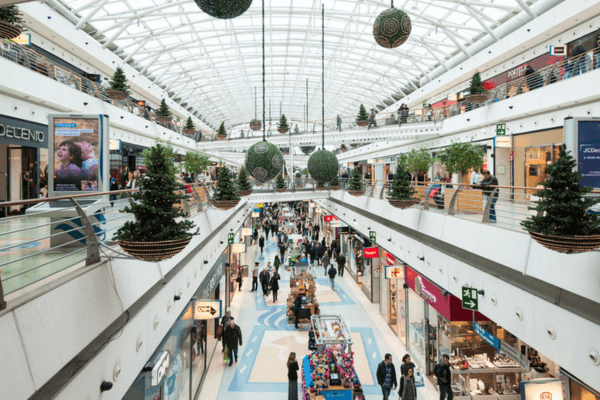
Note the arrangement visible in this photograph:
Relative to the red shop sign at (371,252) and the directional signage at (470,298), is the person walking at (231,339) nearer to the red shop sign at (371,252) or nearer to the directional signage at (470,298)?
the red shop sign at (371,252)

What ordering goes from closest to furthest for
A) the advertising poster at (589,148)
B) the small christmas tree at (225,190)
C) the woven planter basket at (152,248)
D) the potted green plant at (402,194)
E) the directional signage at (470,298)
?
the woven planter basket at (152,248) < the advertising poster at (589,148) < the directional signage at (470,298) < the potted green plant at (402,194) < the small christmas tree at (225,190)

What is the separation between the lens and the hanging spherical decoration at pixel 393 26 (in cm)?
468

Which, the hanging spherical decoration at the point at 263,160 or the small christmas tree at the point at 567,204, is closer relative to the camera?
the small christmas tree at the point at 567,204

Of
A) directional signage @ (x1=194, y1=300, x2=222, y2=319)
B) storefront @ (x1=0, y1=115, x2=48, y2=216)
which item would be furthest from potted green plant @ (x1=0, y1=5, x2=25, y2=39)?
storefront @ (x1=0, y1=115, x2=48, y2=216)

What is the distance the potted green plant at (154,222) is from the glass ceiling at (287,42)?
54.6ft

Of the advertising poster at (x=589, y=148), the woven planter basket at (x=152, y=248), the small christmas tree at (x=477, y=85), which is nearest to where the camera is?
the woven planter basket at (x=152, y=248)

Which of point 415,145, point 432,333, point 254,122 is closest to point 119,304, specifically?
point 432,333

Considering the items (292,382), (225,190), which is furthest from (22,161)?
(292,382)

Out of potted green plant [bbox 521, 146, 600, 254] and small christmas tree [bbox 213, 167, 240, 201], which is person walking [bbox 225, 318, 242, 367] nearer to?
small christmas tree [bbox 213, 167, 240, 201]

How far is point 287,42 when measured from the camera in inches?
1036

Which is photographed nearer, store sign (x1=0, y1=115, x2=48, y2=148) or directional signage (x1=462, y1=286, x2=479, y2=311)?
directional signage (x1=462, y1=286, x2=479, y2=311)

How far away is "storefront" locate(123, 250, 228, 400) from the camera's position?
4648mm

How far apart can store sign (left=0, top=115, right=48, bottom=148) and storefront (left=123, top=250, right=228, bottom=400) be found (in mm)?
6863

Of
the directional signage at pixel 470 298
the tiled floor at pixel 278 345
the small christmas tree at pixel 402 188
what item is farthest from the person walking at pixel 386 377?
the small christmas tree at pixel 402 188
